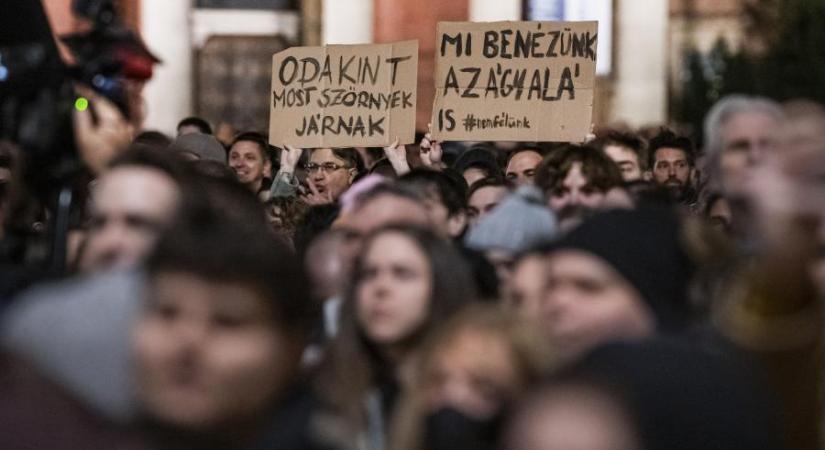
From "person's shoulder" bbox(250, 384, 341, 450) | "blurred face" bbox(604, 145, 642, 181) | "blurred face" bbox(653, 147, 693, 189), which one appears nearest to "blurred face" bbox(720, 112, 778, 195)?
"person's shoulder" bbox(250, 384, 341, 450)

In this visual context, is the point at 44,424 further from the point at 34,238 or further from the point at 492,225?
the point at 492,225

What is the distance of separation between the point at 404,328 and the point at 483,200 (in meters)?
3.65

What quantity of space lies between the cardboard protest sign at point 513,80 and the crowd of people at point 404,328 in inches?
208

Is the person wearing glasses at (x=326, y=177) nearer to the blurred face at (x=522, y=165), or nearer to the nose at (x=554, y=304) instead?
the blurred face at (x=522, y=165)

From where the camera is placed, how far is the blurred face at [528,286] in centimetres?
439

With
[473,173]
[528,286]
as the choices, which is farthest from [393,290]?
[473,173]

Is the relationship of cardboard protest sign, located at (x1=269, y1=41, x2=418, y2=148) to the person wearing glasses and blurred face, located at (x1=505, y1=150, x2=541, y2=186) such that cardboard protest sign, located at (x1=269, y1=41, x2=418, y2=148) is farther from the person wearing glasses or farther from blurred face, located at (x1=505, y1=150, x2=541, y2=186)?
blurred face, located at (x1=505, y1=150, x2=541, y2=186)

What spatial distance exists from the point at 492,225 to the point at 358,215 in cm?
91

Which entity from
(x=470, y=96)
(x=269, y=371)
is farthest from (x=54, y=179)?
(x=470, y=96)

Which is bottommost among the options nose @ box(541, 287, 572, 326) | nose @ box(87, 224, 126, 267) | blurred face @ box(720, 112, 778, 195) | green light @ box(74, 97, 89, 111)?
nose @ box(541, 287, 572, 326)

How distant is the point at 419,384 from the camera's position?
419cm

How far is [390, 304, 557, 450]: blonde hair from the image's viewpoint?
3.93 metres

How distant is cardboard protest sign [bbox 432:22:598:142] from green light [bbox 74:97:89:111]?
5546mm

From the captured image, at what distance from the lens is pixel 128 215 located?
442cm
